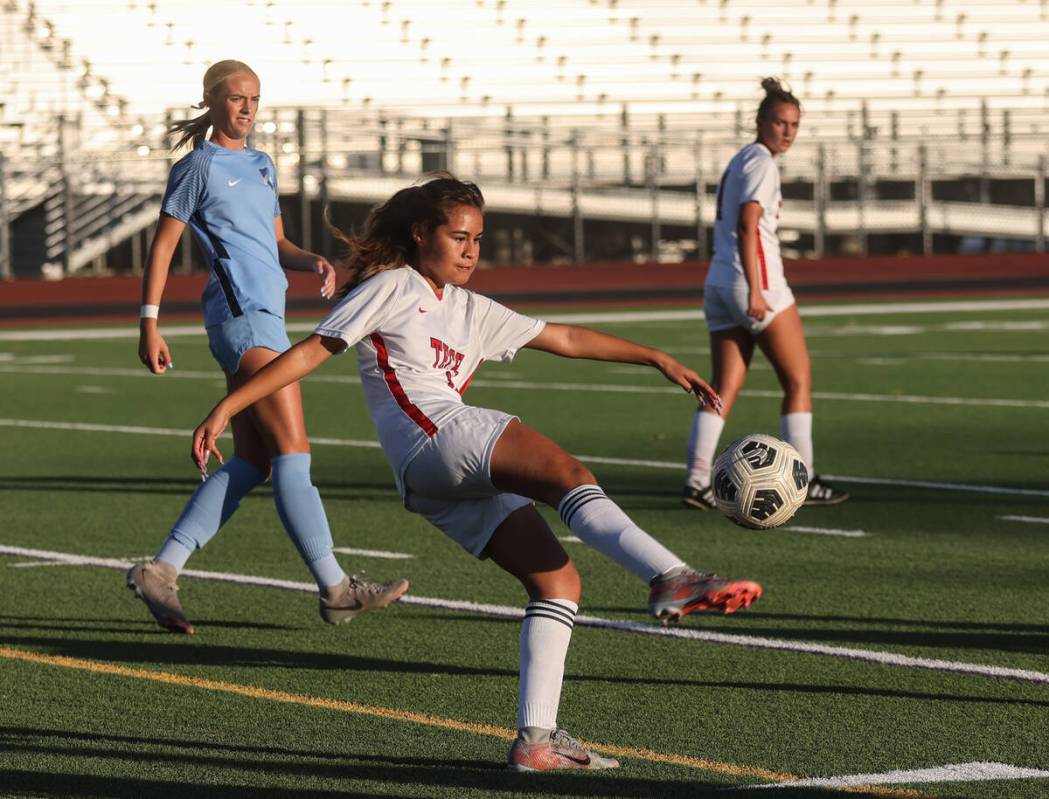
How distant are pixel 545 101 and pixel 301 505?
3094 centimetres

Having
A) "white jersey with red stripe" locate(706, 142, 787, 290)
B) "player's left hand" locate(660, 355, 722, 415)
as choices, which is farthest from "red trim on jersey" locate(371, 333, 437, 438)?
"white jersey with red stripe" locate(706, 142, 787, 290)

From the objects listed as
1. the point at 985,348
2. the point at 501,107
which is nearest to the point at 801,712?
the point at 985,348

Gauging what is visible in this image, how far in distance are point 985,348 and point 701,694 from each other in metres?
15.4

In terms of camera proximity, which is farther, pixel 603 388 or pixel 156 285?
pixel 603 388

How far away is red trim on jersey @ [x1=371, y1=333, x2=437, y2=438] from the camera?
15.6 feet

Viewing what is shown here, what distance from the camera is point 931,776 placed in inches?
179

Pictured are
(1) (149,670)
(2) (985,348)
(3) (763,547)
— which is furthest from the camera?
(2) (985,348)

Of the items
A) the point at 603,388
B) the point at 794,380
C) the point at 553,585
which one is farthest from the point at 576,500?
the point at 603,388

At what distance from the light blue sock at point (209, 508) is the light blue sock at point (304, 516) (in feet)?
0.72

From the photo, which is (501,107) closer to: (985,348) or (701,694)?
(985,348)

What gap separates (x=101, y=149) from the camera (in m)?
31.7

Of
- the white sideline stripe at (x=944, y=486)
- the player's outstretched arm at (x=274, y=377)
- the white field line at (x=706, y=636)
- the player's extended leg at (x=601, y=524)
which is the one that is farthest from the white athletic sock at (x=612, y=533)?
the white sideline stripe at (x=944, y=486)

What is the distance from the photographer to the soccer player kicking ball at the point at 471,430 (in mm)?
4516

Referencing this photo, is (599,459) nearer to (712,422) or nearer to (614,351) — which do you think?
(712,422)
